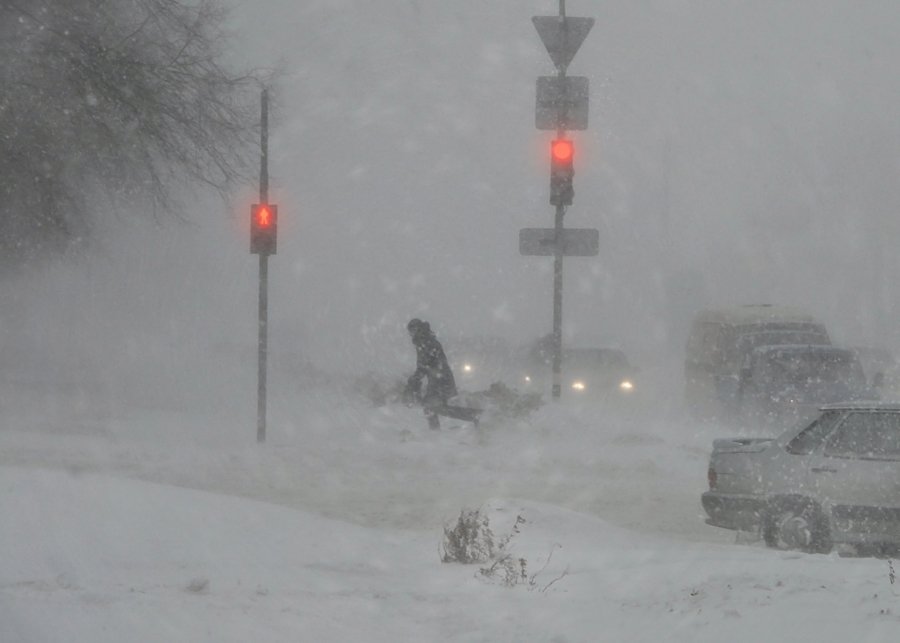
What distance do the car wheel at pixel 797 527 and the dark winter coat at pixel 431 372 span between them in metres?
9.40

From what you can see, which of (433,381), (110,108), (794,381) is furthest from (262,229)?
(794,381)

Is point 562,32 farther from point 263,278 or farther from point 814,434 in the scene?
point 814,434

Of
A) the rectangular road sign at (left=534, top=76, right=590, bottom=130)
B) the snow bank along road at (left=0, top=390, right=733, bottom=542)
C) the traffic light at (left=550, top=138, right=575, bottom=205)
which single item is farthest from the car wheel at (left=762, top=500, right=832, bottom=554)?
the rectangular road sign at (left=534, top=76, right=590, bottom=130)

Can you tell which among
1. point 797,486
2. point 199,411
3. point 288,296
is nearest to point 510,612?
point 797,486

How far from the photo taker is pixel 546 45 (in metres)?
19.5

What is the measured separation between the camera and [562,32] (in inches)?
765

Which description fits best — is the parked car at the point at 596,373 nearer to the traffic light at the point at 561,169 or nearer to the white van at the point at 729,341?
the white van at the point at 729,341

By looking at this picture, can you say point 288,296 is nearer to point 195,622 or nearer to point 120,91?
point 120,91

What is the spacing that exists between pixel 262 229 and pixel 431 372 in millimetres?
3501

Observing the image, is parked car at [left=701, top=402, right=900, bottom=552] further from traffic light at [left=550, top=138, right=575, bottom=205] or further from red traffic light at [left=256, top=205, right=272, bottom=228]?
traffic light at [left=550, top=138, right=575, bottom=205]

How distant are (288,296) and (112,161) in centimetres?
3173

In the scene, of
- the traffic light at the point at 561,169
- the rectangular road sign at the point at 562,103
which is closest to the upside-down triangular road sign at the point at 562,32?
the rectangular road sign at the point at 562,103

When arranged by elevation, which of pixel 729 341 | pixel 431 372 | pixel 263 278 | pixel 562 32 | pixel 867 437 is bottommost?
pixel 867 437

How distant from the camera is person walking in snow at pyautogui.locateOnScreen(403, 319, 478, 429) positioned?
61.7 feet
